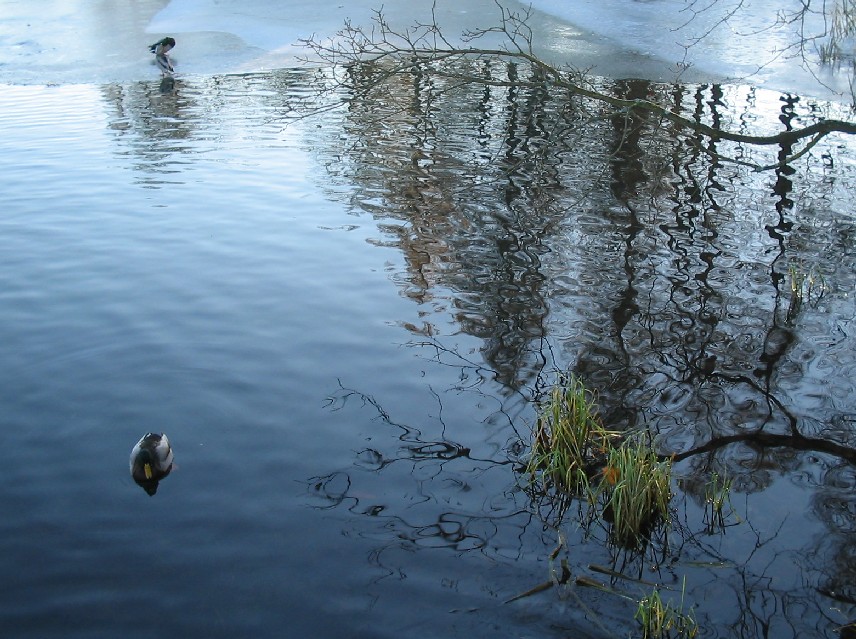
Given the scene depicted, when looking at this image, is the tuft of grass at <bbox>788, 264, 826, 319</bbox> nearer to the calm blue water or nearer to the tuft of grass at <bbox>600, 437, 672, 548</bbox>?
the tuft of grass at <bbox>600, 437, 672, 548</bbox>

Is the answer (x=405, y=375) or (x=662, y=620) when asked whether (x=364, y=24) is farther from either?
(x=662, y=620)

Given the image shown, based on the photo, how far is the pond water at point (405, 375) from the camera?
4.34 metres

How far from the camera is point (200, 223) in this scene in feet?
30.4

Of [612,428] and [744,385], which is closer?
[612,428]

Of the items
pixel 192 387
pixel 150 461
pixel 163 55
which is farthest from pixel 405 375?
pixel 163 55

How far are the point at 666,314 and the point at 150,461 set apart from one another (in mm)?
4251

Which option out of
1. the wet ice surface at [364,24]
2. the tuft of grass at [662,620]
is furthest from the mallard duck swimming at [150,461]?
the wet ice surface at [364,24]

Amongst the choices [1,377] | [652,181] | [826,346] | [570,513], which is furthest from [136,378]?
[652,181]

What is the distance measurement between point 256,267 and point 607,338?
3.39 m

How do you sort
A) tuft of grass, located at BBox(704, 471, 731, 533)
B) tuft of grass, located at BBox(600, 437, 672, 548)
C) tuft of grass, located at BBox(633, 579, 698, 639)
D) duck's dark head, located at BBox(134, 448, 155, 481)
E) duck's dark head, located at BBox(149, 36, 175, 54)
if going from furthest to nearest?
duck's dark head, located at BBox(149, 36, 175, 54) < duck's dark head, located at BBox(134, 448, 155, 481) < tuft of grass, located at BBox(704, 471, 731, 533) < tuft of grass, located at BBox(600, 437, 672, 548) < tuft of grass, located at BBox(633, 579, 698, 639)

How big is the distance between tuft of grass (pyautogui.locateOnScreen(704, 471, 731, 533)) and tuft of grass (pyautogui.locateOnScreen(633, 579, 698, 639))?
2.62 ft

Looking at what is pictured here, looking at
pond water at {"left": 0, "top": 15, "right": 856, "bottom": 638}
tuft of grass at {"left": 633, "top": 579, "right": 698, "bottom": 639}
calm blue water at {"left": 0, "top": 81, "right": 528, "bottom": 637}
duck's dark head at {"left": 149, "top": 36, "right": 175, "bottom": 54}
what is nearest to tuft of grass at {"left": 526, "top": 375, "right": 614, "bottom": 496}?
pond water at {"left": 0, "top": 15, "right": 856, "bottom": 638}

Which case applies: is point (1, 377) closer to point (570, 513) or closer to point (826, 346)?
point (570, 513)

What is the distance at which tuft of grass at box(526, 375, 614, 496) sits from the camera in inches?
200
